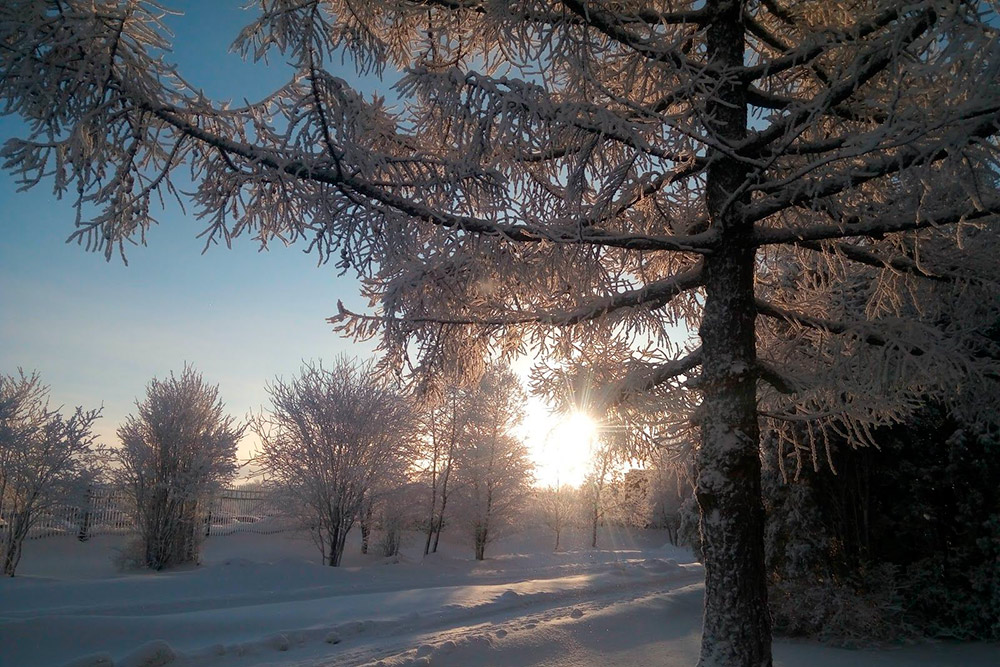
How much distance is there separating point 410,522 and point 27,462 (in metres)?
13.5

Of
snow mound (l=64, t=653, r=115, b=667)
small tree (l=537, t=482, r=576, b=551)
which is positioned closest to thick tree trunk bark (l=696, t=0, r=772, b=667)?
snow mound (l=64, t=653, r=115, b=667)

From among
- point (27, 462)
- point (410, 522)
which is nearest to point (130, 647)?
point (27, 462)

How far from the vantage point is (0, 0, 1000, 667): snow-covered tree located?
3.48 meters

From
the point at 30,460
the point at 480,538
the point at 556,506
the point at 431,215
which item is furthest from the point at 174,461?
the point at 556,506

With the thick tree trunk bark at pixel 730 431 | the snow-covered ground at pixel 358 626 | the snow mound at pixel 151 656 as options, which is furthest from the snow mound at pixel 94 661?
the thick tree trunk bark at pixel 730 431

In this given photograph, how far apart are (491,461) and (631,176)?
2178cm

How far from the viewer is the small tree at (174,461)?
17.3 m

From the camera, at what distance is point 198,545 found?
60.6 feet

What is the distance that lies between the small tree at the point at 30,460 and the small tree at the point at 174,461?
4.73 ft

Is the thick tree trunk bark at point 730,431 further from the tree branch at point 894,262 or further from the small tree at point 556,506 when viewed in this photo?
the small tree at point 556,506

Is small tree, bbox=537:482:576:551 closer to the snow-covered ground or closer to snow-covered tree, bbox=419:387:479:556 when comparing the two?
snow-covered tree, bbox=419:387:479:556

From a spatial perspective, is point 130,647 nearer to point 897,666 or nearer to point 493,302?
point 493,302

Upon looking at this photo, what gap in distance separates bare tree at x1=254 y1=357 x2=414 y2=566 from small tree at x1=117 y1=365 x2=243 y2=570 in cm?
133

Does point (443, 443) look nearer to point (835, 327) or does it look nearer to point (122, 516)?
point (122, 516)
